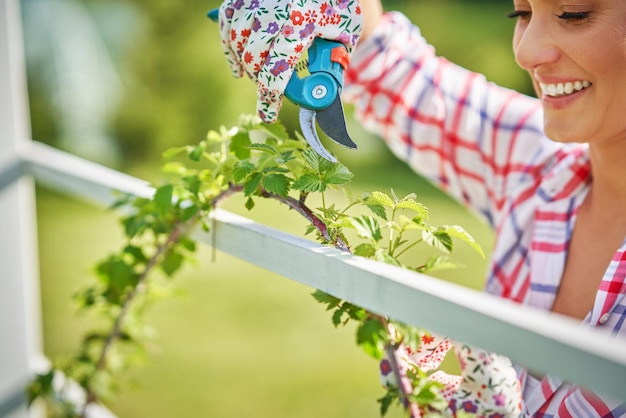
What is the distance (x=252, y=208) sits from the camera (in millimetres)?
981

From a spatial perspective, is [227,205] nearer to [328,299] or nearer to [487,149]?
[487,149]

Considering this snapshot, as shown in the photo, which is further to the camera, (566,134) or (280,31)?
(566,134)

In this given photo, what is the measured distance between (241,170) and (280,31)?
18 cm

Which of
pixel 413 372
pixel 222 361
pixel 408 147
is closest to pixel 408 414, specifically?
pixel 413 372

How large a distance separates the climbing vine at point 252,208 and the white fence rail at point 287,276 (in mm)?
44

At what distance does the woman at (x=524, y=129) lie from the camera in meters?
0.89

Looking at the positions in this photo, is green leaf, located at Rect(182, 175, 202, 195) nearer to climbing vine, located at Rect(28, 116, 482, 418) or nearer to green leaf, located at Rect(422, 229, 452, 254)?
climbing vine, located at Rect(28, 116, 482, 418)

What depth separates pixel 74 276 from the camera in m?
3.63

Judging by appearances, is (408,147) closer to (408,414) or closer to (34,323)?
(408,414)

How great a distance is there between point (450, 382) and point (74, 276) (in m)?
2.98

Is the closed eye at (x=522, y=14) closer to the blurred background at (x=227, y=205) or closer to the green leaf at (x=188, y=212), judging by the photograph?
the green leaf at (x=188, y=212)

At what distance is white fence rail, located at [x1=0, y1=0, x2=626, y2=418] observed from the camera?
0.57 meters

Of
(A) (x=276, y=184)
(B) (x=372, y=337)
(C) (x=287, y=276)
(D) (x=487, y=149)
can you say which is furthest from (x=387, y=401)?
(D) (x=487, y=149)

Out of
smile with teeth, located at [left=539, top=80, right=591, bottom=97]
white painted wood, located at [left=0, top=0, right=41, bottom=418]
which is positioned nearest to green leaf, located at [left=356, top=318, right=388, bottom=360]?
smile with teeth, located at [left=539, top=80, right=591, bottom=97]
